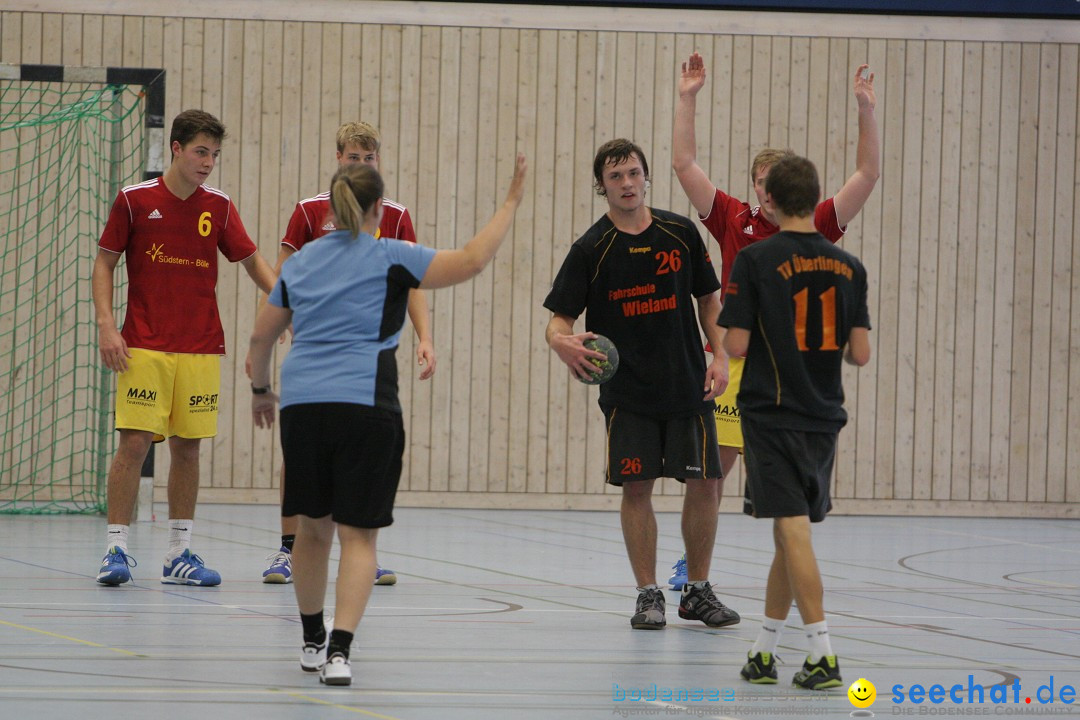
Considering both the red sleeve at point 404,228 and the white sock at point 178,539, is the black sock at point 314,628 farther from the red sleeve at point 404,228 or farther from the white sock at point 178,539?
the red sleeve at point 404,228

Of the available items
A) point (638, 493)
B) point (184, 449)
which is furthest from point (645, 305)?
point (184, 449)

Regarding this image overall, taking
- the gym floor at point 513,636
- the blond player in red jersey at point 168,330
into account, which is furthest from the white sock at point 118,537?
the gym floor at point 513,636

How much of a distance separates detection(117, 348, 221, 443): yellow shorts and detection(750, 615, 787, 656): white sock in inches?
121

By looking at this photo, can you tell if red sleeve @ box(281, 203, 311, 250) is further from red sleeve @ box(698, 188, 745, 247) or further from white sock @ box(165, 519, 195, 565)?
red sleeve @ box(698, 188, 745, 247)

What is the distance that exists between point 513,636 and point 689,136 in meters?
2.30

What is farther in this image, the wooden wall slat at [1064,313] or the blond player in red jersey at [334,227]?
the wooden wall slat at [1064,313]

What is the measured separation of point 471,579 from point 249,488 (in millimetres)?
4541

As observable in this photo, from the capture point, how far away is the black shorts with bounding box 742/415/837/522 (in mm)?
4047

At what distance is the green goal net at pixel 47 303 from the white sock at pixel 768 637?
768cm

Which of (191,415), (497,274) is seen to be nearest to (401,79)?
(497,274)

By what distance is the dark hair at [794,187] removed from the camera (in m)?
4.13

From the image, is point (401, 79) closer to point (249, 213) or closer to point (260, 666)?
point (249, 213)

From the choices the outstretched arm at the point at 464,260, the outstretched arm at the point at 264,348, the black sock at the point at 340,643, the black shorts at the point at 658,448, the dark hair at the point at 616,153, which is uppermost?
the dark hair at the point at 616,153

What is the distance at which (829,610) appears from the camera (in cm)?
588
